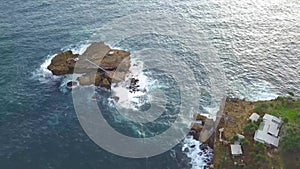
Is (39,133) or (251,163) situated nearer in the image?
A: (251,163)

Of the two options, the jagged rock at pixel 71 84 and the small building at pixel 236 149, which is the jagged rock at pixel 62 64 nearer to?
the jagged rock at pixel 71 84

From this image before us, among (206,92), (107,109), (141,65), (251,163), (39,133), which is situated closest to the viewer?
(251,163)

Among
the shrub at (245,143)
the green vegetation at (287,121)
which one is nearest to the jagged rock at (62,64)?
the shrub at (245,143)

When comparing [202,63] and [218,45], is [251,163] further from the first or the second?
[218,45]

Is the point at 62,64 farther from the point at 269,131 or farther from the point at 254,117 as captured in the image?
the point at 269,131

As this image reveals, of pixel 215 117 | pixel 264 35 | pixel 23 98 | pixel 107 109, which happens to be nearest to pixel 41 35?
pixel 23 98

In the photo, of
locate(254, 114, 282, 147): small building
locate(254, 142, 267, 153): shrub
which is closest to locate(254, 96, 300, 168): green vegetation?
locate(254, 114, 282, 147): small building
